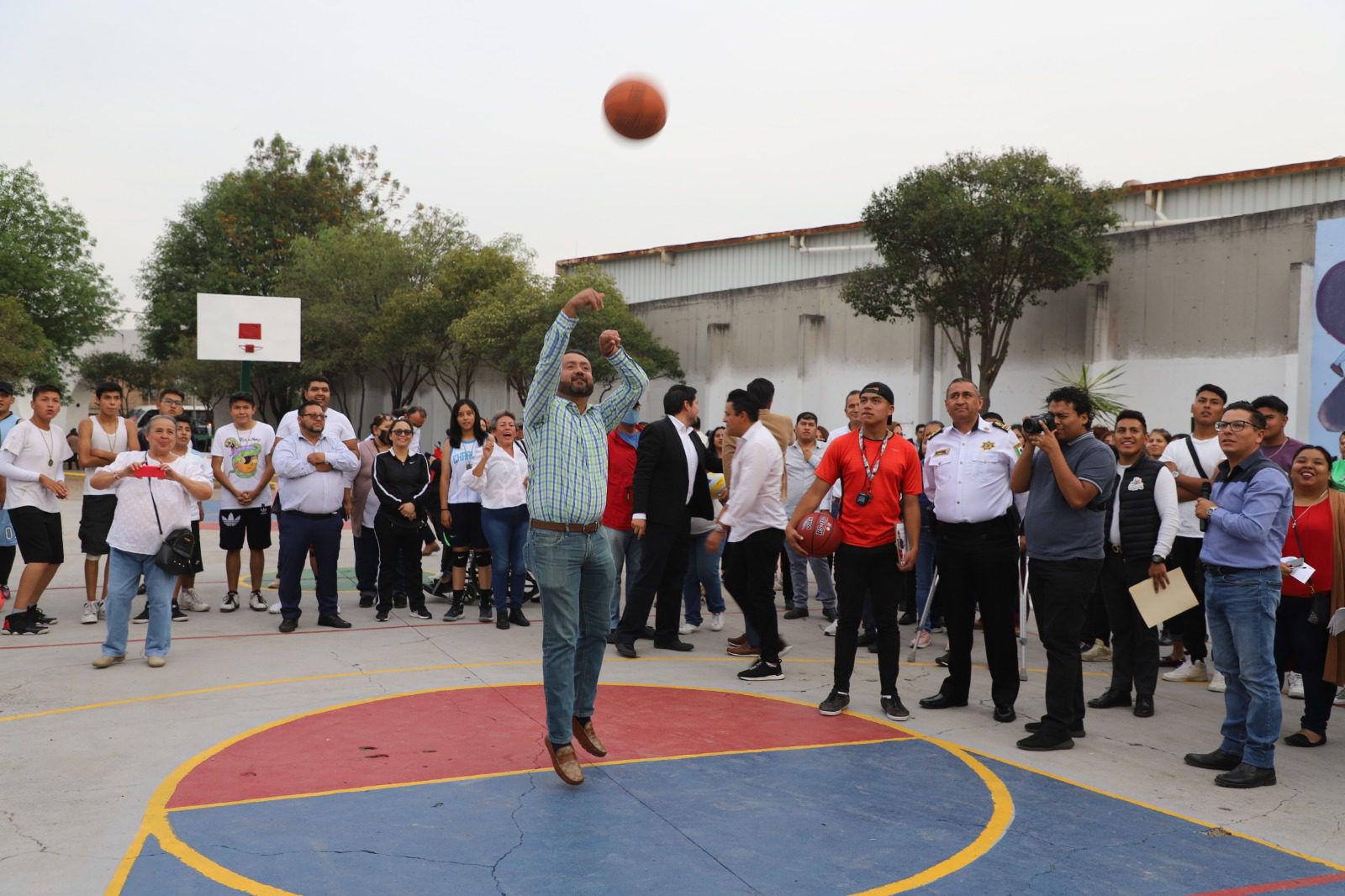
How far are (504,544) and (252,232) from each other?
120 ft

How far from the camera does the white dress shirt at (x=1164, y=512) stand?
278 inches

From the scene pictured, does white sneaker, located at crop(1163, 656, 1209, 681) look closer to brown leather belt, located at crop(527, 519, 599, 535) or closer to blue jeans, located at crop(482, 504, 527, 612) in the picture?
brown leather belt, located at crop(527, 519, 599, 535)

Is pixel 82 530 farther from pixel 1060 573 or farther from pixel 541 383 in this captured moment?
pixel 1060 573

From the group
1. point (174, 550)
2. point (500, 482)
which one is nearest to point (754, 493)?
point (500, 482)

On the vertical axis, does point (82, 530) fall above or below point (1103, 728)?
above

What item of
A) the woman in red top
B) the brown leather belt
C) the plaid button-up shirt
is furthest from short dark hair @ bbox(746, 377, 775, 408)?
the woman in red top

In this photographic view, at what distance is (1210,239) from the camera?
19.6 metres

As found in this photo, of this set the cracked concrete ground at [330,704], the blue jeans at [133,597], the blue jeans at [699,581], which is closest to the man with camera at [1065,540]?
the cracked concrete ground at [330,704]

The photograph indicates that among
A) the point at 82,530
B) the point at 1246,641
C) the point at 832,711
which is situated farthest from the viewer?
the point at 82,530

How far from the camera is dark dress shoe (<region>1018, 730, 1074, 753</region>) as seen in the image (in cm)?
623

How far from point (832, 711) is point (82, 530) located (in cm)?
695

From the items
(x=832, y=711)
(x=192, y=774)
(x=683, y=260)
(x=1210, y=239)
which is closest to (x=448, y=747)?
(x=192, y=774)

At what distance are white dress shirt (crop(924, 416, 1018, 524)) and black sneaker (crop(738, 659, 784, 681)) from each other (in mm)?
1687

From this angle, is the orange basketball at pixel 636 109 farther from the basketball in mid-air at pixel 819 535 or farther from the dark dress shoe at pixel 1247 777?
the dark dress shoe at pixel 1247 777
